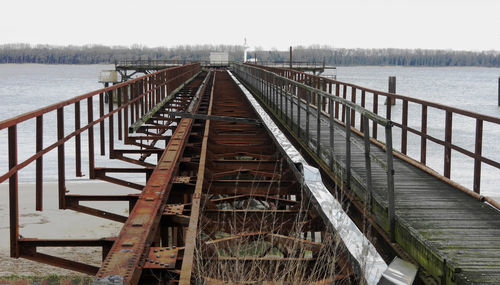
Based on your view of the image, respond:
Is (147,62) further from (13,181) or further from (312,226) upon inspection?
(13,181)

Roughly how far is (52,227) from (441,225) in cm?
2201

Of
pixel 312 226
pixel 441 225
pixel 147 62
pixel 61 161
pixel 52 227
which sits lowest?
pixel 52 227

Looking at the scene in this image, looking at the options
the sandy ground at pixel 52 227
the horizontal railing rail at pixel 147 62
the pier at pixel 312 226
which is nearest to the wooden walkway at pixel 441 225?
the pier at pixel 312 226

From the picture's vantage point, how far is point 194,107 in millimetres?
18266

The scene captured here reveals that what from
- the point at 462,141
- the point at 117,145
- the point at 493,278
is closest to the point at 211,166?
the point at 493,278

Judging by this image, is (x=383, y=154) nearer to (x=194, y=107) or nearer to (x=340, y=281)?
(x=340, y=281)

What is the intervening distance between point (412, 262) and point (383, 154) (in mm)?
4406

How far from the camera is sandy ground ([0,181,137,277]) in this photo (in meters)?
20.2

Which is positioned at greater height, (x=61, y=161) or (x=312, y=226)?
(x=61, y=161)

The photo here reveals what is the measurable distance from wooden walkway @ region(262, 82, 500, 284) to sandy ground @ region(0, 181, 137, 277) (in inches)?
580

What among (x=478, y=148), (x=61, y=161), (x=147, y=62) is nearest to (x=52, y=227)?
(x=61, y=161)

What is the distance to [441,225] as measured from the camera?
5430 millimetres

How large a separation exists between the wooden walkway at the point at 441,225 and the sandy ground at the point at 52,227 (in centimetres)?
1473

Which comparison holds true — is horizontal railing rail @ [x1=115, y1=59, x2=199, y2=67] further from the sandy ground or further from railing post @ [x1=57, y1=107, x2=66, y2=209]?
railing post @ [x1=57, y1=107, x2=66, y2=209]
